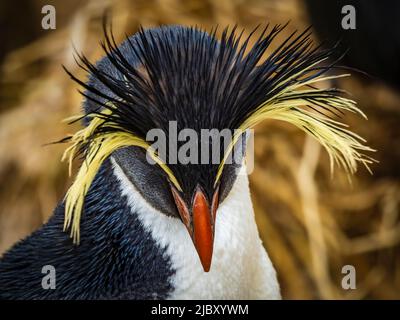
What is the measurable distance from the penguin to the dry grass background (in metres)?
1.39

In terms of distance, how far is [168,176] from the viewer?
4.39 ft

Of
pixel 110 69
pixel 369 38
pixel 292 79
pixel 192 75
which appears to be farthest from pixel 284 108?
pixel 369 38

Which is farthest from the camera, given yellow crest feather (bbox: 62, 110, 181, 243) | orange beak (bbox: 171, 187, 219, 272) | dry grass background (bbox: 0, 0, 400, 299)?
dry grass background (bbox: 0, 0, 400, 299)

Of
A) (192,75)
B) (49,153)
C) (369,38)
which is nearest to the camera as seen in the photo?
(192,75)

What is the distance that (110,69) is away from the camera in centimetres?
148

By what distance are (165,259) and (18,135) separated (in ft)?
5.69

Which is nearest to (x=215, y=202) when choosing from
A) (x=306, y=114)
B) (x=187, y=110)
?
(x=187, y=110)

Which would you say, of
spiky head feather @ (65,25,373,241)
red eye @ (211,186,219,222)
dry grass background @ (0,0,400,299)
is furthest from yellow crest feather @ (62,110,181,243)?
dry grass background @ (0,0,400,299)

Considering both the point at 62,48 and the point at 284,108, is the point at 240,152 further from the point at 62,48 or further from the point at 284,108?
the point at 62,48

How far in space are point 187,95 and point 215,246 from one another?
319mm

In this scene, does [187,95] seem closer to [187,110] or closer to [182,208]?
[187,110]

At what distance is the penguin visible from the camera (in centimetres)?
132

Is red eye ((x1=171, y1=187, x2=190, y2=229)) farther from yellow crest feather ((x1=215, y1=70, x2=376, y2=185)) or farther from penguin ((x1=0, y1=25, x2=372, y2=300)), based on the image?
yellow crest feather ((x1=215, y1=70, x2=376, y2=185))

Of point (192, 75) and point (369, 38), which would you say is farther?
point (369, 38)
